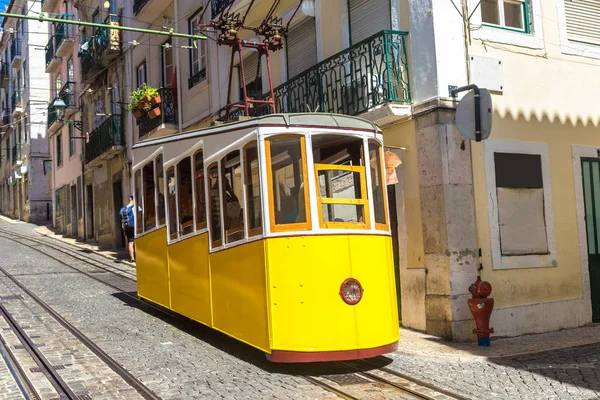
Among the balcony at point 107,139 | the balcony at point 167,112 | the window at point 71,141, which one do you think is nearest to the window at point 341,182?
the balcony at point 167,112

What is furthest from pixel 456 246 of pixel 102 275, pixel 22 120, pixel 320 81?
pixel 22 120

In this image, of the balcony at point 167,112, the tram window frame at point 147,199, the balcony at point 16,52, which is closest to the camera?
the tram window frame at point 147,199

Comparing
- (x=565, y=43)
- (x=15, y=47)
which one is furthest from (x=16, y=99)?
(x=565, y=43)

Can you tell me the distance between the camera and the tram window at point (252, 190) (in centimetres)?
666

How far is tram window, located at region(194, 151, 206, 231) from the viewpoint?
7758mm

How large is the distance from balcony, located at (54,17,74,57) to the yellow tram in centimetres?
2040

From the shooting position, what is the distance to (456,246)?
338 inches

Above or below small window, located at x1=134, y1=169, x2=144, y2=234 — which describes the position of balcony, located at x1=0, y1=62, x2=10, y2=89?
above

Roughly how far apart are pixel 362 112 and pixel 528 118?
231 centimetres

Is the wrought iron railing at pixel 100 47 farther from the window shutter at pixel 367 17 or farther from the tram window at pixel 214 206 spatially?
the tram window at pixel 214 206

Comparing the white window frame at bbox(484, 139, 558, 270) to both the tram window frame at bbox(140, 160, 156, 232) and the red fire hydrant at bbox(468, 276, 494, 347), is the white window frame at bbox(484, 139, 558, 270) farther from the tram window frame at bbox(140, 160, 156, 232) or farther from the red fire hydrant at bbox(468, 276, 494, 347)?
the tram window frame at bbox(140, 160, 156, 232)

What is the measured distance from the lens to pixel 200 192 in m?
7.82

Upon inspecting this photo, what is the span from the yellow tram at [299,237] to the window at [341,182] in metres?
0.01

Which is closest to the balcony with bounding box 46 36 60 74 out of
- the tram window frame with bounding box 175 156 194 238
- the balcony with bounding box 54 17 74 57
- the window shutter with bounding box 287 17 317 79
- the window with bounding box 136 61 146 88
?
the balcony with bounding box 54 17 74 57
